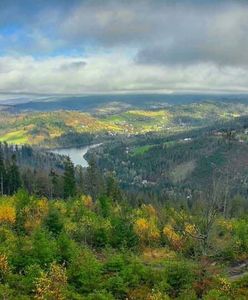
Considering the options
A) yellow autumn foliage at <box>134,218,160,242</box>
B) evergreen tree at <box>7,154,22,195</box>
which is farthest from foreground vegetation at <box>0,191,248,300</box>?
evergreen tree at <box>7,154,22,195</box>

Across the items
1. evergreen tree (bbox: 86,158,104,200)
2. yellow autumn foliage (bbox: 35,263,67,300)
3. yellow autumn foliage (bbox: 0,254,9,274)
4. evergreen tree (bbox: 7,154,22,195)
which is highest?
yellow autumn foliage (bbox: 35,263,67,300)

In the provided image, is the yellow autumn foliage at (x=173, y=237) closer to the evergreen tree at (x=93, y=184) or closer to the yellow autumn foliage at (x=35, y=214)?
the yellow autumn foliage at (x=35, y=214)

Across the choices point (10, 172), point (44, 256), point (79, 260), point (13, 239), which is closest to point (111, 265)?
point (79, 260)

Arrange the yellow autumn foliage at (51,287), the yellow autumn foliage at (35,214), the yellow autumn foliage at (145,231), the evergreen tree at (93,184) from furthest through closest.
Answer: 1. the evergreen tree at (93,184)
2. the yellow autumn foliage at (145,231)
3. the yellow autumn foliage at (35,214)
4. the yellow autumn foliage at (51,287)

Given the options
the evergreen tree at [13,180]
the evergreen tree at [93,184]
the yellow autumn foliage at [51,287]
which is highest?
the yellow autumn foliage at [51,287]

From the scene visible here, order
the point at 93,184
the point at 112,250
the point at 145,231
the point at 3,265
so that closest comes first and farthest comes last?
the point at 3,265, the point at 112,250, the point at 145,231, the point at 93,184

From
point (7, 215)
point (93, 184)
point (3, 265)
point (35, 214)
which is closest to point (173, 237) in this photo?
point (35, 214)

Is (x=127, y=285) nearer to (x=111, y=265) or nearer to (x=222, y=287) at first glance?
(x=111, y=265)

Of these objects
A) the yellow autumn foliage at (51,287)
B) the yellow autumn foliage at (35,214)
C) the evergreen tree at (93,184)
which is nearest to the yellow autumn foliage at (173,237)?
the yellow autumn foliage at (35,214)

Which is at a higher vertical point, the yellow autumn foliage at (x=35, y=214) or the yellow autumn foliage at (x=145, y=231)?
the yellow autumn foliage at (x=35, y=214)

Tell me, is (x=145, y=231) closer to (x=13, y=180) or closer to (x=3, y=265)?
(x=3, y=265)

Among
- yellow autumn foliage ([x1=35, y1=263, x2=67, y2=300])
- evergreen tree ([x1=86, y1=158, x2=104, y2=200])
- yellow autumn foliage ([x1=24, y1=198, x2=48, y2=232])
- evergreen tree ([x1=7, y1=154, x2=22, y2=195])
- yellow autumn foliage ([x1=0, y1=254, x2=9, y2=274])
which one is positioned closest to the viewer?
yellow autumn foliage ([x1=35, y1=263, x2=67, y2=300])

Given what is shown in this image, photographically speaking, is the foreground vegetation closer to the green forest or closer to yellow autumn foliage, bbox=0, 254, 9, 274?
yellow autumn foliage, bbox=0, 254, 9, 274
